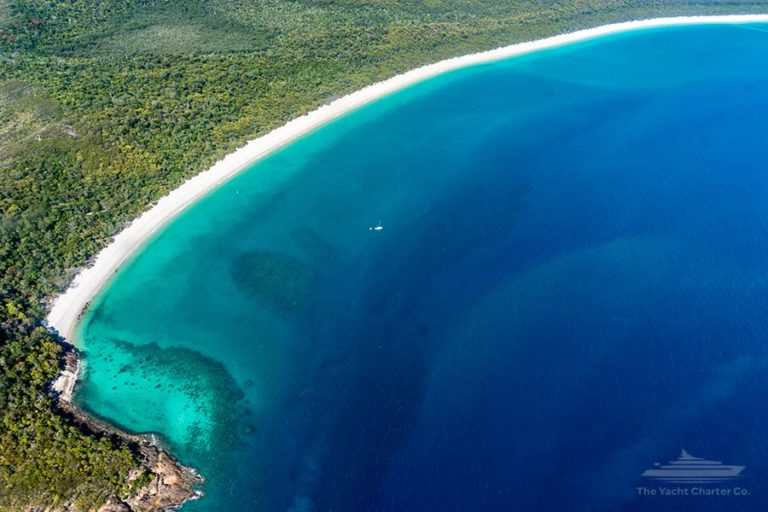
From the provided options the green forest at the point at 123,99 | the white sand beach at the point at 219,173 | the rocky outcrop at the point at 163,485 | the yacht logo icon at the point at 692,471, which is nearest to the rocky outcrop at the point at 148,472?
the rocky outcrop at the point at 163,485

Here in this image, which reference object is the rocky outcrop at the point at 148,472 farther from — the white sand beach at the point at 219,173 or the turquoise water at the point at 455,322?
the white sand beach at the point at 219,173

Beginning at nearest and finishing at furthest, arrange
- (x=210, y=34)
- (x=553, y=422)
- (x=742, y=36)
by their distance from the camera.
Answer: (x=553, y=422)
(x=210, y=34)
(x=742, y=36)

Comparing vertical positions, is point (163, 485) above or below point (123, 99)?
below

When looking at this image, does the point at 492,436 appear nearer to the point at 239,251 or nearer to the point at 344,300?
the point at 344,300

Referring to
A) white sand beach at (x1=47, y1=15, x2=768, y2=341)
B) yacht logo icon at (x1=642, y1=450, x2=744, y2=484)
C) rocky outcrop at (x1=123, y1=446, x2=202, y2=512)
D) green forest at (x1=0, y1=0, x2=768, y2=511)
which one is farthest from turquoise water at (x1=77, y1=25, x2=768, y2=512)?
green forest at (x1=0, y1=0, x2=768, y2=511)

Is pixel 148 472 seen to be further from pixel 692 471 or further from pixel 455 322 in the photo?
pixel 692 471

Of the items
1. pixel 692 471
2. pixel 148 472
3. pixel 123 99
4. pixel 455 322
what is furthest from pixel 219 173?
pixel 692 471

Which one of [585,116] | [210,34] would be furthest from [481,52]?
[210,34]
